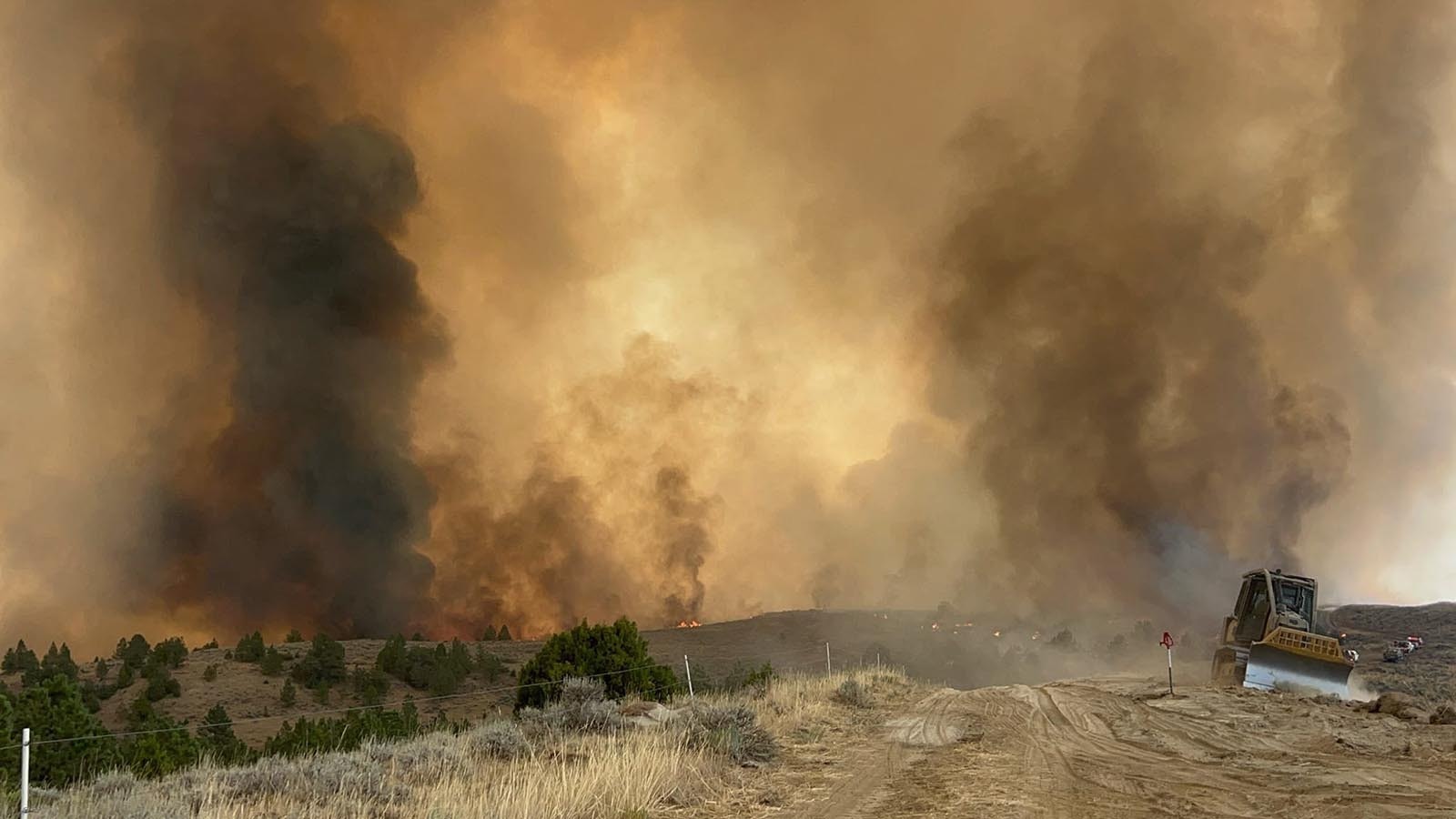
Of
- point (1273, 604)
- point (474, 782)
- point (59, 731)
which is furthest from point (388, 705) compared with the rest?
point (1273, 604)

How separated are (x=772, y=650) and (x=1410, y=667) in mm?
55587

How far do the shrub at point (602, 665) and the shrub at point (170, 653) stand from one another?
47.4 metres

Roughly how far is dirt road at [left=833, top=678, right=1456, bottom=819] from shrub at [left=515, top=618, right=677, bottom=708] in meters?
6.97

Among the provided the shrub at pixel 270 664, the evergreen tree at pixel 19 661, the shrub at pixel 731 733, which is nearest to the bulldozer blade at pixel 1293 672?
the shrub at pixel 731 733

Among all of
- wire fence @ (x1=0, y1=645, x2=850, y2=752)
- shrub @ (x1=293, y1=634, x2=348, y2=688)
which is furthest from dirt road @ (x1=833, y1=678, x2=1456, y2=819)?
shrub @ (x1=293, y1=634, x2=348, y2=688)

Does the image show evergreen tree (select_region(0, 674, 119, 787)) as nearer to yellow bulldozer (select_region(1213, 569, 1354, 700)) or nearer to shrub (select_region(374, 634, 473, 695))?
yellow bulldozer (select_region(1213, 569, 1354, 700))

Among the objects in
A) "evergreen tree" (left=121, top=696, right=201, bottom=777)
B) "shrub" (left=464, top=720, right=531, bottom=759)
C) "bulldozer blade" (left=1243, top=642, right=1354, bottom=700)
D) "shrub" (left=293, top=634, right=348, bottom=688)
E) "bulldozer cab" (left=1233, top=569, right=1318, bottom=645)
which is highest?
"bulldozer cab" (left=1233, top=569, right=1318, bottom=645)

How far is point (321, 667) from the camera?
194 feet

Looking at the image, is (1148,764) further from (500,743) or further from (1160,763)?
(500,743)

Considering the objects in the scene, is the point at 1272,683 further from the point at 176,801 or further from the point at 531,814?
the point at 176,801

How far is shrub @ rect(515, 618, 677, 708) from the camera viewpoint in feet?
71.9

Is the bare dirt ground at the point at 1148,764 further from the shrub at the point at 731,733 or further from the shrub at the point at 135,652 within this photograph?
the shrub at the point at 135,652

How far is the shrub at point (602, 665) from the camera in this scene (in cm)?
2191

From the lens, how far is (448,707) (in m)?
52.4
